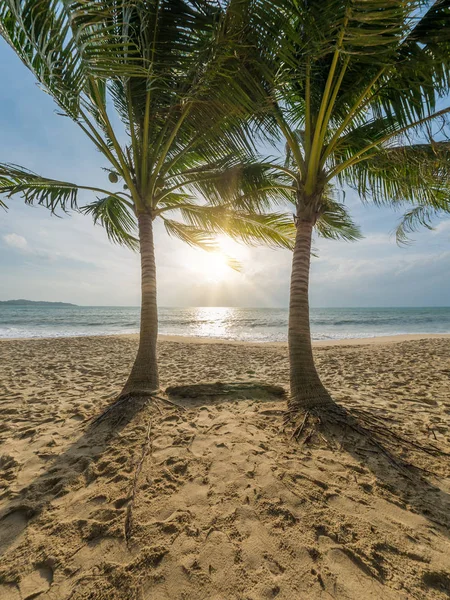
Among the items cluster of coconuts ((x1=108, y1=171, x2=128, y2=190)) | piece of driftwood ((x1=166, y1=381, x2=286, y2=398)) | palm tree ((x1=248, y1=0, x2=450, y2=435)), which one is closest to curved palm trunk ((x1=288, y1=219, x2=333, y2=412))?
palm tree ((x1=248, y1=0, x2=450, y2=435))

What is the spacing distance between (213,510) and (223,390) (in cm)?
244

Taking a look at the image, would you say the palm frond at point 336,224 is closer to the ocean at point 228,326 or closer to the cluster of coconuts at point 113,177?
the cluster of coconuts at point 113,177

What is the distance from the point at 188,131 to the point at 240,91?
1.28m

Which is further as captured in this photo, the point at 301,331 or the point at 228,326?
the point at 228,326

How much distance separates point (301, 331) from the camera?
134 inches

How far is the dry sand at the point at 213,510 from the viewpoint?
4.51ft

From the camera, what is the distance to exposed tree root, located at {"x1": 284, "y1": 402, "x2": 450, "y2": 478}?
2.56 metres

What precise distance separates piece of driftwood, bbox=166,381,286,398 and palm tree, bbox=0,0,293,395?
0.47m

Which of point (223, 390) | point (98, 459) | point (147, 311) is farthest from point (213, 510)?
point (147, 311)

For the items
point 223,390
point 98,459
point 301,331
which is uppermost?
point 301,331

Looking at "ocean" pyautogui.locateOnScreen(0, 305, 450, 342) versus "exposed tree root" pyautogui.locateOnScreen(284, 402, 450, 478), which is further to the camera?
"ocean" pyautogui.locateOnScreen(0, 305, 450, 342)

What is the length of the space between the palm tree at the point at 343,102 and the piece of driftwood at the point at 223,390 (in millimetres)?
807

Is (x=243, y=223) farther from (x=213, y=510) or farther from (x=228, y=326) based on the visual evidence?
(x=228, y=326)

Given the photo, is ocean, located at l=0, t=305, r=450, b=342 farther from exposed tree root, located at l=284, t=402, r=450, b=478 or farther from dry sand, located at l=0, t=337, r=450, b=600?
dry sand, located at l=0, t=337, r=450, b=600
